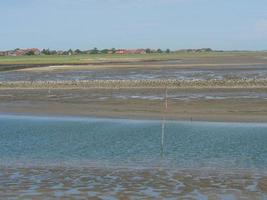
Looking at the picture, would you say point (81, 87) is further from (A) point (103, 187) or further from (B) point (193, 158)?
(A) point (103, 187)

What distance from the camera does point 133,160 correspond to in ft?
45.0

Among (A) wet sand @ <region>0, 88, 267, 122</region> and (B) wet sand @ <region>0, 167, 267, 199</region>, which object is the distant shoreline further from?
(B) wet sand @ <region>0, 167, 267, 199</region>

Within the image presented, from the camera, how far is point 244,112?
2372cm

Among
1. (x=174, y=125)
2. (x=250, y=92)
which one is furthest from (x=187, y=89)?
(x=174, y=125)

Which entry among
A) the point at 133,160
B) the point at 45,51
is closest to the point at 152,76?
the point at 133,160

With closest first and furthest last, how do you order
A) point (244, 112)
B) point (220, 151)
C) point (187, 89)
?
point (220, 151)
point (244, 112)
point (187, 89)

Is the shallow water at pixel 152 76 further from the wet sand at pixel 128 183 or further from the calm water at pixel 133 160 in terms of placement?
the wet sand at pixel 128 183

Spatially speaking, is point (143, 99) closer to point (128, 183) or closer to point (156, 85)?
point (156, 85)

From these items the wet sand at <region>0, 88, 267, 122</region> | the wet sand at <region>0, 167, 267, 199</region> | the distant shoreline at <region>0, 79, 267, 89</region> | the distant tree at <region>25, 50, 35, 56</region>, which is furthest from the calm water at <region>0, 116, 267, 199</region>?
the distant tree at <region>25, 50, 35, 56</region>

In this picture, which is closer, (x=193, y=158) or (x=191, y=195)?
(x=191, y=195)

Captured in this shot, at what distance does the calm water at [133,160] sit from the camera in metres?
10.2

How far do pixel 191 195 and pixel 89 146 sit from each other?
6974mm

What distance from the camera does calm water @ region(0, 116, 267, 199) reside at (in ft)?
33.4

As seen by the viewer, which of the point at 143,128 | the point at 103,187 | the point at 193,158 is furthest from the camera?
the point at 143,128
